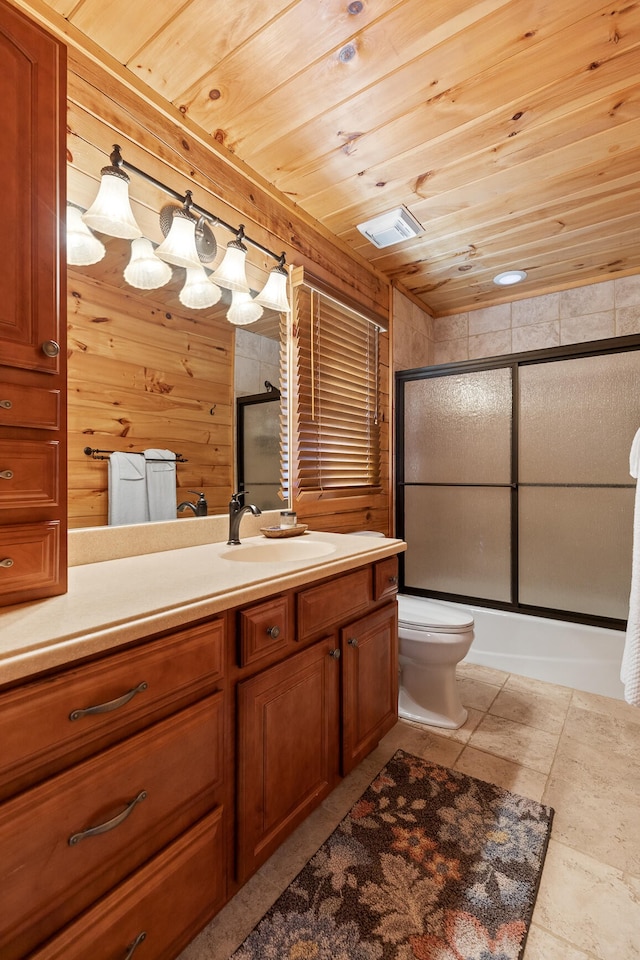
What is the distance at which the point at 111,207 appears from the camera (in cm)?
131

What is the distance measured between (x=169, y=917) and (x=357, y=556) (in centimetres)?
93

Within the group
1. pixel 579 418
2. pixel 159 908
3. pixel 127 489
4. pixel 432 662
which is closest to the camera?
pixel 159 908

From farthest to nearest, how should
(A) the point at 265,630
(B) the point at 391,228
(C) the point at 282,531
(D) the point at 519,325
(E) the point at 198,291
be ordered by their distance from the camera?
(D) the point at 519,325
(B) the point at 391,228
(C) the point at 282,531
(E) the point at 198,291
(A) the point at 265,630

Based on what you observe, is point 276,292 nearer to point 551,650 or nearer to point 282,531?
point 282,531

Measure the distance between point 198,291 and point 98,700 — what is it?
139cm

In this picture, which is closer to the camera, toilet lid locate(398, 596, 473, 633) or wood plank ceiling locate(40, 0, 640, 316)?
wood plank ceiling locate(40, 0, 640, 316)

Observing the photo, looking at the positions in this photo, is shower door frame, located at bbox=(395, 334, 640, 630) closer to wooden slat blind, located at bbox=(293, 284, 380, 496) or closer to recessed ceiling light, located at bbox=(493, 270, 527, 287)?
wooden slat blind, located at bbox=(293, 284, 380, 496)

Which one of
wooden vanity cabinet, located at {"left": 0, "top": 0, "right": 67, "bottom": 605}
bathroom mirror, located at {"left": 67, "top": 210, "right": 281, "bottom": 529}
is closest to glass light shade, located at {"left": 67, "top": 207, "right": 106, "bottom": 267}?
bathroom mirror, located at {"left": 67, "top": 210, "right": 281, "bottom": 529}

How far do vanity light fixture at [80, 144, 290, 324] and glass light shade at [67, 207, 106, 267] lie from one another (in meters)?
0.03

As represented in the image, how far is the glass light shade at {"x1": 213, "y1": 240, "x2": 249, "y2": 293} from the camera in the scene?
1665 millimetres

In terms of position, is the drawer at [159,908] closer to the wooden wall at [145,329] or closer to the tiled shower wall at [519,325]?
the wooden wall at [145,329]

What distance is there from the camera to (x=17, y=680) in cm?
66

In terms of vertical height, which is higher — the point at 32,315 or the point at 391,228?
the point at 391,228

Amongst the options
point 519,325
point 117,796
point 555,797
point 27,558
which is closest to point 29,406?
point 27,558
